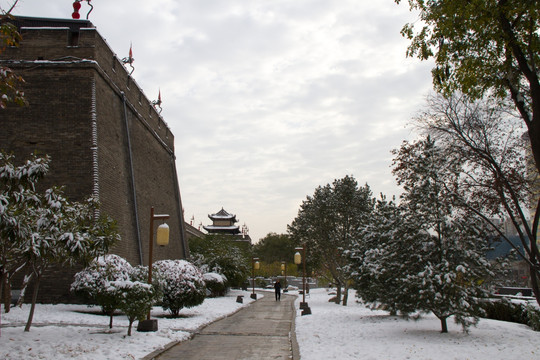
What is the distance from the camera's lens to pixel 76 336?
31.4 feet

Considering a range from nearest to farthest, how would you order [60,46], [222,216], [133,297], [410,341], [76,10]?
1. [133,297]
2. [410,341]
3. [60,46]
4. [76,10]
5. [222,216]

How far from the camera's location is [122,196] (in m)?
19.4

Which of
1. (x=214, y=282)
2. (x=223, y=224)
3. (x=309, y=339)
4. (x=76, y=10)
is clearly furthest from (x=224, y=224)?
(x=309, y=339)

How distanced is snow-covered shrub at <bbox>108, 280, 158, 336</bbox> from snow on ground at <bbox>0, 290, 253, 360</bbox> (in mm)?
541

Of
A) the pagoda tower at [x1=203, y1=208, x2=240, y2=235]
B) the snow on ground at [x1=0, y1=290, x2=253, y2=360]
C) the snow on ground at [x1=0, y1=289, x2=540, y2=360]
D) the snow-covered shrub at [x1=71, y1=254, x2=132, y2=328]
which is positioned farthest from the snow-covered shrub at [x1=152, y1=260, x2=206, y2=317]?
the pagoda tower at [x1=203, y1=208, x2=240, y2=235]

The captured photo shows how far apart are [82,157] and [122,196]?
3.20 metres

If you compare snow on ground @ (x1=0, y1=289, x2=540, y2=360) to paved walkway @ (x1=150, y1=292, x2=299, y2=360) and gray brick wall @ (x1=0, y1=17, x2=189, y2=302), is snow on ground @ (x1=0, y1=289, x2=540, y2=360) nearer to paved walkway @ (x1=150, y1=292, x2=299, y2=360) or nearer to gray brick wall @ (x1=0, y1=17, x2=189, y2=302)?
paved walkway @ (x1=150, y1=292, x2=299, y2=360)

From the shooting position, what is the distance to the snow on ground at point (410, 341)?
9.40 metres

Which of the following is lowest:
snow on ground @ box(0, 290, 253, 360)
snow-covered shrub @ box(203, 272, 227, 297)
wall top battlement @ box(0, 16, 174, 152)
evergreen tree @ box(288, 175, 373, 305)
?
snow on ground @ box(0, 290, 253, 360)

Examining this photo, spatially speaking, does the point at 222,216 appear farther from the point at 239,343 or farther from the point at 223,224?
the point at 239,343

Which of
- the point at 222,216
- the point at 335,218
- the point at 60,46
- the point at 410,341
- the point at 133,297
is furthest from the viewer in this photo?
the point at 222,216

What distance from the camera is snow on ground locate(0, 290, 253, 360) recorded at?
7.99 m

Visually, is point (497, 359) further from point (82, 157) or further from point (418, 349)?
point (82, 157)

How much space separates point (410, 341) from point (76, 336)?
7.80 metres
